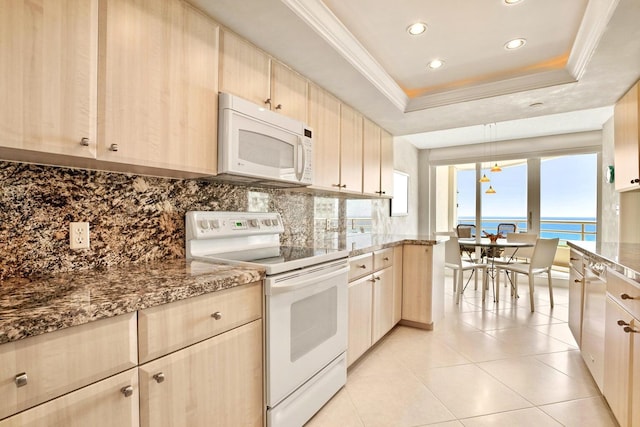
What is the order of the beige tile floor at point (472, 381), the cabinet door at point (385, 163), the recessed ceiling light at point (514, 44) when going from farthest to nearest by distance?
the cabinet door at point (385, 163)
the recessed ceiling light at point (514, 44)
the beige tile floor at point (472, 381)

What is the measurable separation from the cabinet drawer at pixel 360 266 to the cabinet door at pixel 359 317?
4 cm

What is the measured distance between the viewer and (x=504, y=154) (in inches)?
216

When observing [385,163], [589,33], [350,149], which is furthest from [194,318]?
[385,163]

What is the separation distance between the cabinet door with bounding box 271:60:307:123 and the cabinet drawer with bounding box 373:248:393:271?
1205 mm

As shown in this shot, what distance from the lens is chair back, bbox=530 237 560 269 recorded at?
13.1 feet

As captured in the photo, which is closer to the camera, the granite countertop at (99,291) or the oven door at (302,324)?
the granite countertop at (99,291)

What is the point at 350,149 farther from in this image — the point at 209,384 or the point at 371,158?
the point at 209,384

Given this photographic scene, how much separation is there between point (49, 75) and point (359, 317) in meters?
2.15

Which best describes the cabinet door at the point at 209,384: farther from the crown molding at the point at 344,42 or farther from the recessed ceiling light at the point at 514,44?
the recessed ceiling light at the point at 514,44

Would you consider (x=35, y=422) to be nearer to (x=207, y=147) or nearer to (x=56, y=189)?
(x=56, y=189)

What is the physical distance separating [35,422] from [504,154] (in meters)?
6.21

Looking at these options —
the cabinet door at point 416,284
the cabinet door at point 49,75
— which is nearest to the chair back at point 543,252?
the cabinet door at point 416,284

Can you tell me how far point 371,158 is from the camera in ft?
11.0

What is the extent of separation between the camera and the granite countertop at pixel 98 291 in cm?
80
